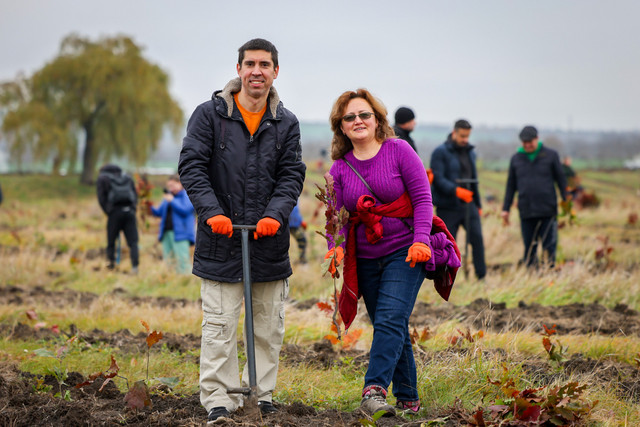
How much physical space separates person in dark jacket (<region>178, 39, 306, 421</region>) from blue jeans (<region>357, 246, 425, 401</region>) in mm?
536

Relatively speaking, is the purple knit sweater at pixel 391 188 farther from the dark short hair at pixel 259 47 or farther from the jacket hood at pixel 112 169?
the jacket hood at pixel 112 169

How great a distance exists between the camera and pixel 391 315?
3875 millimetres

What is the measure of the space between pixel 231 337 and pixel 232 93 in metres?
1.43

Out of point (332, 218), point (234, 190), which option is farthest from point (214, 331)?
point (332, 218)

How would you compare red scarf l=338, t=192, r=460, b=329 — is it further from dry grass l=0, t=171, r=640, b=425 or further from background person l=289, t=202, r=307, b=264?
background person l=289, t=202, r=307, b=264

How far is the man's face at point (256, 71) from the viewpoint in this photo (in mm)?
3924

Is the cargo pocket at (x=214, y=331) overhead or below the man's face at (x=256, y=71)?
below

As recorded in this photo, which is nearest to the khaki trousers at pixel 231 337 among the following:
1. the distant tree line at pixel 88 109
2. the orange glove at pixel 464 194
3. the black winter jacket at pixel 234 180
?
the black winter jacket at pixel 234 180

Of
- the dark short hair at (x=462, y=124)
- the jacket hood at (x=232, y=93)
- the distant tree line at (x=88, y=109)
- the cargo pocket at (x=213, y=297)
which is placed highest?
the distant tree line at (x=88, y=109)

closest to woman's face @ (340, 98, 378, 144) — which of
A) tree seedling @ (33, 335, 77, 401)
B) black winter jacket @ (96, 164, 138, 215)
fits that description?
tree seedling @ (33, 335, 77, 401)

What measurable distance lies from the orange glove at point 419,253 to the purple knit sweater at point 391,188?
0.11m

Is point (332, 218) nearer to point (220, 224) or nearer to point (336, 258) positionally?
point (336, 258)

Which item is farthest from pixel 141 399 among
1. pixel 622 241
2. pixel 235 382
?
pixel 622 241

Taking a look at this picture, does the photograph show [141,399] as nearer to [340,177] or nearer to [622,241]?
[340,177]
